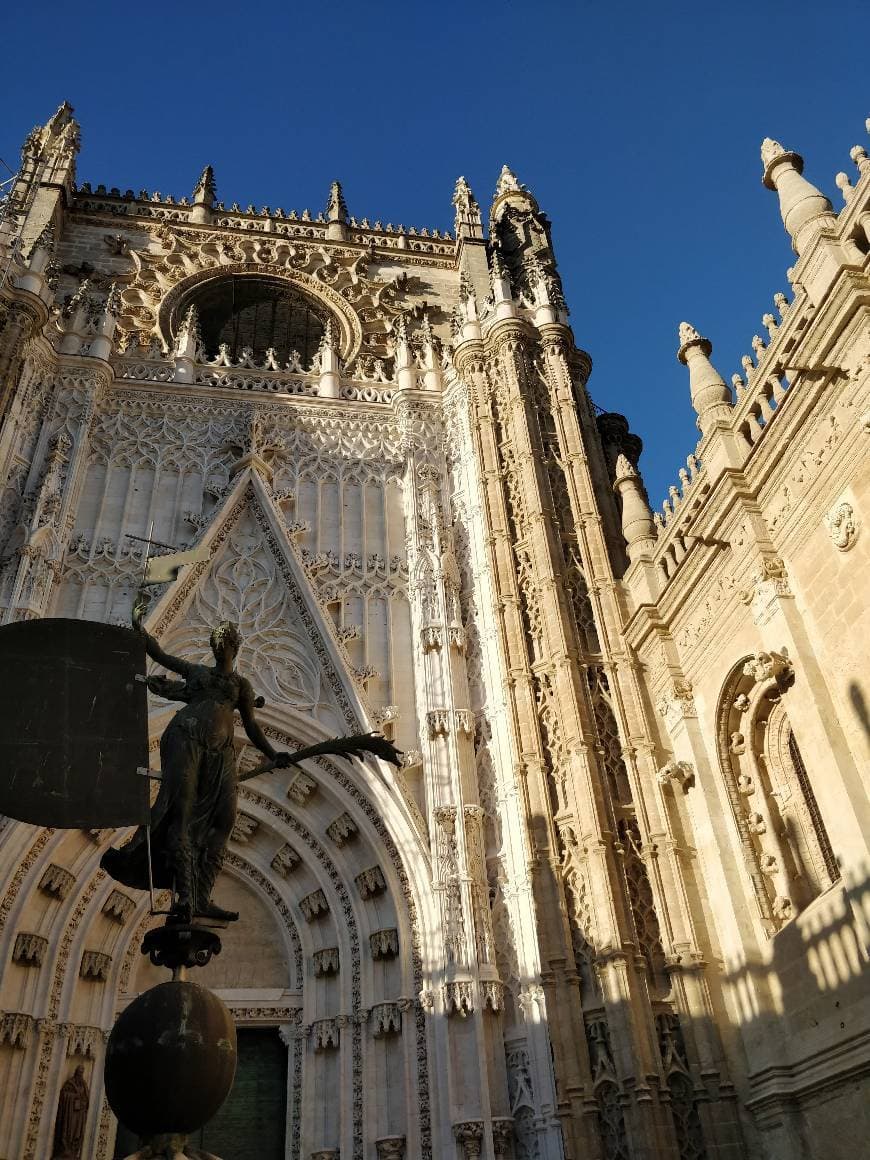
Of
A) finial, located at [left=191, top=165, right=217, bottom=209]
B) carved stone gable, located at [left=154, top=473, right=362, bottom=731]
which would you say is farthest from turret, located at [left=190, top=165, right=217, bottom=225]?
carved stone gable, located at [left=154, top=473, right=362, bottom=731]

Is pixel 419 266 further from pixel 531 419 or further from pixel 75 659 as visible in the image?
pixel 75 659

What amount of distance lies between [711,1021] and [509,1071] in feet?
8.51

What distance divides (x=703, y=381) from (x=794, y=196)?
8.80 ft

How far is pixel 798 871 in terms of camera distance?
1187 centimetres

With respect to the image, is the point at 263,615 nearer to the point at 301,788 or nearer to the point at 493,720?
the point at 301,788

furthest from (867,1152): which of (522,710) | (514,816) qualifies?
(522,710)

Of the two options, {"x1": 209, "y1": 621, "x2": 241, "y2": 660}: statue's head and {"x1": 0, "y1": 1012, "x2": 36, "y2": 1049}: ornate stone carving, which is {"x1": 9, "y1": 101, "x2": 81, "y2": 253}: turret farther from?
{"x1": 209, "y1": 621, "x2": 241, "y2": 660}: statue's head

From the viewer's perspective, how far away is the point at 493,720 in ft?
51.1

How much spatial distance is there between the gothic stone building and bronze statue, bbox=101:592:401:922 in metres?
6.26

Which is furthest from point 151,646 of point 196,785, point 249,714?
point 196,785

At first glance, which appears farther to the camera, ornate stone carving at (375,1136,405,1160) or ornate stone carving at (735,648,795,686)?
ornate stone carving at (375,1136,405,1160)

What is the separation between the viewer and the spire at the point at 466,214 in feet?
80.3

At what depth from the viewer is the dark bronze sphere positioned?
19.4ft

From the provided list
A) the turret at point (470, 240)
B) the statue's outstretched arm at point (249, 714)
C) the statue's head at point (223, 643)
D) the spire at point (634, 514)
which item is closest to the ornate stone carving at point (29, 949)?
the statue's outstretched arm at point (249, 714)
